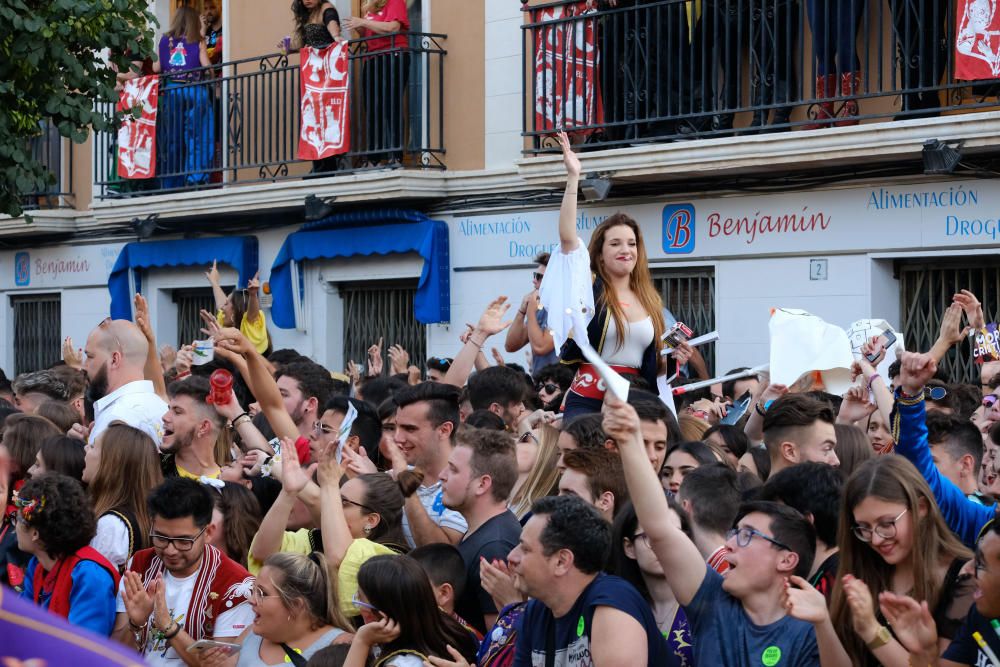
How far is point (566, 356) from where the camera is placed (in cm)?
735

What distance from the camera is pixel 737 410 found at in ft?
27.6

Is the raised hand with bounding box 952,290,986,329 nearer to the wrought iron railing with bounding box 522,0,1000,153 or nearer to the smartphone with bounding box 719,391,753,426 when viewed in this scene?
the smartphone with bounding box 719,391,753,426

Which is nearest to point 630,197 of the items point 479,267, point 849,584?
point 479,267

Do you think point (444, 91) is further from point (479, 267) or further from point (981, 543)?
point (981, 543)

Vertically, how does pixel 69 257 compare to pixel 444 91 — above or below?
below

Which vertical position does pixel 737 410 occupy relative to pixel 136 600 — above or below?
above

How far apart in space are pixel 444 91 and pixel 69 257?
22.2 feet

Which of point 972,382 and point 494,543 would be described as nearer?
point 494,543

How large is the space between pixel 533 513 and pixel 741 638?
0.77m

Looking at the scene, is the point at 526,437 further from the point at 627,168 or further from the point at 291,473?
the point at 627,168

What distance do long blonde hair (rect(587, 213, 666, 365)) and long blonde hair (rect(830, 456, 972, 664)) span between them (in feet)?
9.93

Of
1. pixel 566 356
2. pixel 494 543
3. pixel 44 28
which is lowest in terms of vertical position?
pixel 494 543

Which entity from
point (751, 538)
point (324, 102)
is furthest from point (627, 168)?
point (751, 538)

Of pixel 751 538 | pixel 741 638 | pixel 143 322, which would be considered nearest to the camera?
pixel 741 638
